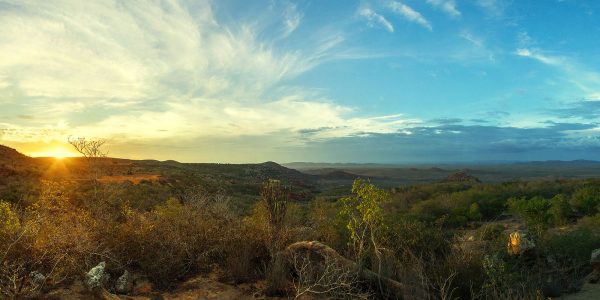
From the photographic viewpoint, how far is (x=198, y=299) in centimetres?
746

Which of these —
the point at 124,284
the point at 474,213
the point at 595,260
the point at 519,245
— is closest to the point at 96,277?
the point at 124,284

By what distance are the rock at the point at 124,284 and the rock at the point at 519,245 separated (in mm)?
Answer: 8716

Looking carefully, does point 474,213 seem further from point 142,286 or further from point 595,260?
point 142,286

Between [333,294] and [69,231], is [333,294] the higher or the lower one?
the lower one

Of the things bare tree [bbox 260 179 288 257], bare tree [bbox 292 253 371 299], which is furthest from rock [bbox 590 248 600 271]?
bare tree [bbox 260 179 288 257]

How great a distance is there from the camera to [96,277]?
7.19 metres

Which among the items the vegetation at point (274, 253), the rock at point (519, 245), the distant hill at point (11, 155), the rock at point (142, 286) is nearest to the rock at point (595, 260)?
the vegetation at point (274, 253)

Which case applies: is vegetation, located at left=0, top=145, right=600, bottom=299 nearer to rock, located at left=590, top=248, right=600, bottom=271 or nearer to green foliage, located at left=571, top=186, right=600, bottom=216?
rock, located at left=590, top=248, right=600, bottom=271

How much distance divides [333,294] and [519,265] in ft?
17.5

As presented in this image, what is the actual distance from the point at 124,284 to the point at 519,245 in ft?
29.6

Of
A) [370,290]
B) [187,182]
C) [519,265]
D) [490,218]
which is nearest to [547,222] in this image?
[490,218]

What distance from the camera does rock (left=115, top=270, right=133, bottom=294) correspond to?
24.8ft

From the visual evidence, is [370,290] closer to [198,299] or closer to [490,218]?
[198,299]

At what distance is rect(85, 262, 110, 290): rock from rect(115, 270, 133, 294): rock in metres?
0.28
